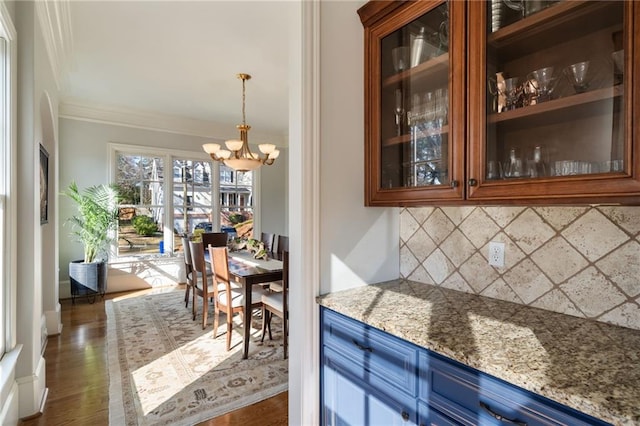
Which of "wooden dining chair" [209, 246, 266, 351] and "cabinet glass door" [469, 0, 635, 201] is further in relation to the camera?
"wooden dining chair" [209, 246, 266, 351]

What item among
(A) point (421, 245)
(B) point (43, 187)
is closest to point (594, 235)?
(A) point (421, 245)

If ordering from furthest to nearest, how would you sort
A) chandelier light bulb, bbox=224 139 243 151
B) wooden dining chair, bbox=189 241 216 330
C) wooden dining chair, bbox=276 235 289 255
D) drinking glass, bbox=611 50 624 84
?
wooden dining chair, bbox=276 235 289 255
chandelier light bulb, bbox=224 139 243 151
wooden dining chair, bbox=189 241 216 330
drinking glass, bbox=611 50 624 84

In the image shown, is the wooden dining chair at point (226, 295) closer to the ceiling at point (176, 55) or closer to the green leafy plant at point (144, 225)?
the ceiling at point (176, 55)

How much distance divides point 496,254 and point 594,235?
0.36 meters

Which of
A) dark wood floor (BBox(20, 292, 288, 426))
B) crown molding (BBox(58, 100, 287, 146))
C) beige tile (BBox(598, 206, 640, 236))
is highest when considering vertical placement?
crown molding (BBox(58, 100, 287, 146))

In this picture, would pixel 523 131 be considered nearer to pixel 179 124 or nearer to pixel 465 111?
pixel 465 111

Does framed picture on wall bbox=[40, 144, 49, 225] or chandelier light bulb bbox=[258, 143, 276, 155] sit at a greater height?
chandelier light bulb bbox=[258, 143, 276, 155]

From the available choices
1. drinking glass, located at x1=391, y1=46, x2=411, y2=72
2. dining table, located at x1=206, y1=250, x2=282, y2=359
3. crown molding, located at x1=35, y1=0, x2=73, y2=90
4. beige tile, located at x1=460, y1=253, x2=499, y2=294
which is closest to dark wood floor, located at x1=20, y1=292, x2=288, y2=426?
dining table, located at x1=206, y1=250, x2=282, y2=359

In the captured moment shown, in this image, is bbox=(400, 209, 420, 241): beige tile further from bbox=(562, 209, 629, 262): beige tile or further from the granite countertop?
bbox=(562, 209, 629, 262): beige tile

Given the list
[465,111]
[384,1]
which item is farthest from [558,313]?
[384,1]

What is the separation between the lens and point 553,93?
107 centimetres

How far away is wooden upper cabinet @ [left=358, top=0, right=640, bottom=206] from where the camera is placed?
930mm

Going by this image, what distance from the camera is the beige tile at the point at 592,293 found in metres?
1.14

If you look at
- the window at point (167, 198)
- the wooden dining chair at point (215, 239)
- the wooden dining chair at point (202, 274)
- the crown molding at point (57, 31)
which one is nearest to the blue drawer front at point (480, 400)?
the wooden dining chair at point (202, 274)
